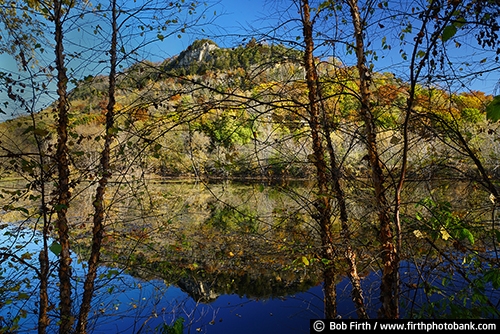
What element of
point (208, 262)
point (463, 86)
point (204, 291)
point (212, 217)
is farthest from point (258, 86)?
point (212, 217)

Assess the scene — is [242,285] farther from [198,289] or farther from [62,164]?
[62,164]

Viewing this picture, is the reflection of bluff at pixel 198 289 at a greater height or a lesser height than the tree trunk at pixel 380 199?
lesser

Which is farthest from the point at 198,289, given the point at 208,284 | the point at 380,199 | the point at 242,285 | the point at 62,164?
the point at 380,199

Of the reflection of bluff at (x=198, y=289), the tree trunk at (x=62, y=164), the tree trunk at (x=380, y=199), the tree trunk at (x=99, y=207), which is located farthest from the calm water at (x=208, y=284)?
the tree trunk at (x=380, y=199)

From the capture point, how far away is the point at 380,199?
1923mm

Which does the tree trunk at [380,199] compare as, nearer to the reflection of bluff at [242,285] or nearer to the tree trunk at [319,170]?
the tree trunk at [319,170]

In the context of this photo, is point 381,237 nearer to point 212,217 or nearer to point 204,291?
point 204,291

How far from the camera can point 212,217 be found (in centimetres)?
1186

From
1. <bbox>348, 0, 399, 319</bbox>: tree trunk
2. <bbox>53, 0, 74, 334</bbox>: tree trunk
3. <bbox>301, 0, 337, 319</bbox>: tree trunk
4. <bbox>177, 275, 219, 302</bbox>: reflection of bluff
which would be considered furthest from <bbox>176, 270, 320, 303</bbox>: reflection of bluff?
<bbox>348, 0, 399, 319</bbox>: tree trunk

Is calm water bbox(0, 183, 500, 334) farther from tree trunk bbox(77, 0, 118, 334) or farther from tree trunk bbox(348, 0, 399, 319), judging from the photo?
tree trunk bbox(348, 0, 399, 319)

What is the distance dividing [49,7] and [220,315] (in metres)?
5.45

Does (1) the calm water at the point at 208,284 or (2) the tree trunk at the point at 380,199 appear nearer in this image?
(2) the tree trunk at the point at 380,199

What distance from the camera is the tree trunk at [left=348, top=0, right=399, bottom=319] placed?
165 centimetres

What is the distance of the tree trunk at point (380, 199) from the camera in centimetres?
165
